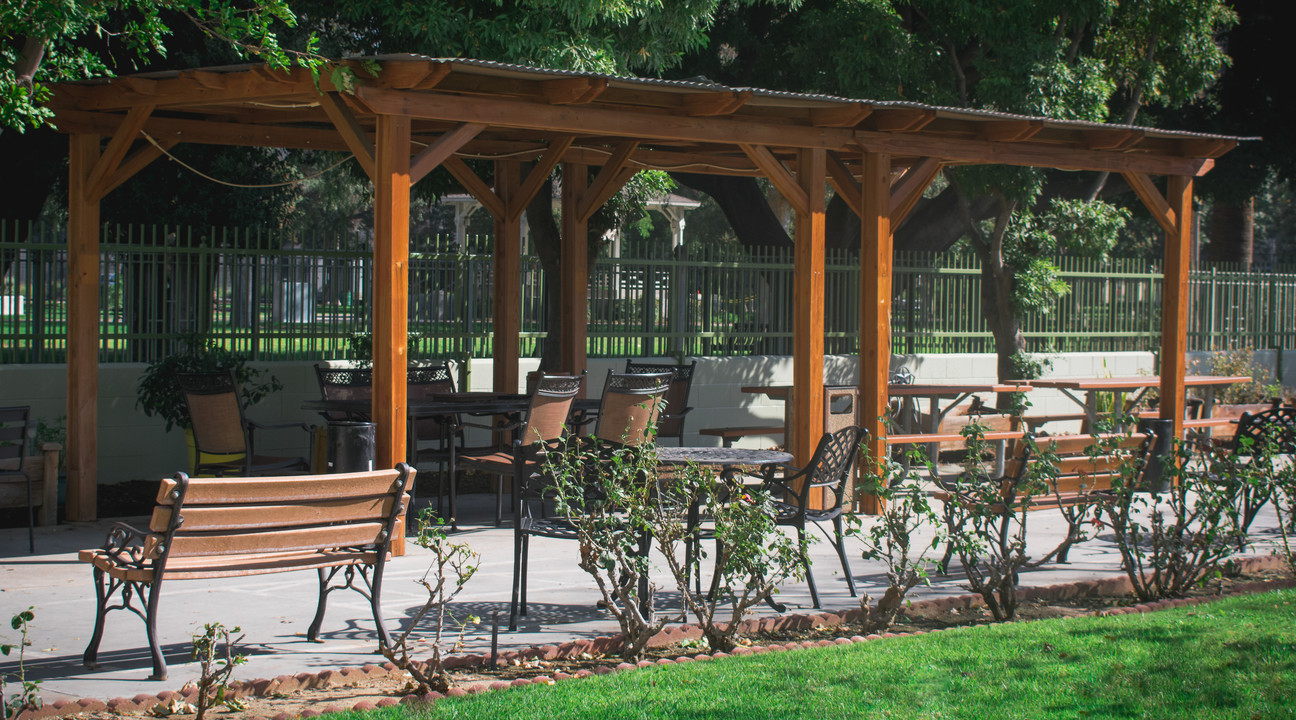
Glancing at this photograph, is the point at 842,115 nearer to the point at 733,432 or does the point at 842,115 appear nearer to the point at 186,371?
the point at 733,432

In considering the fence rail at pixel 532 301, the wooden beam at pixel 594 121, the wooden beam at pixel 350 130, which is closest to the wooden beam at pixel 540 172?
the fence rail at pixel 532 301

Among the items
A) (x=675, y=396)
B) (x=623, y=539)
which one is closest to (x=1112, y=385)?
(x=675, y=396)

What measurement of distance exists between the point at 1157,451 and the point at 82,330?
26.0ft

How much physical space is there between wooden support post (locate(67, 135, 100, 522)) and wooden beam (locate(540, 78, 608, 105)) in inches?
137

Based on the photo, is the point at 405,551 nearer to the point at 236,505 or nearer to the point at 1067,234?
the point at 236,505

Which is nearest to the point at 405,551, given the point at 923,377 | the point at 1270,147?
the point at 923,377

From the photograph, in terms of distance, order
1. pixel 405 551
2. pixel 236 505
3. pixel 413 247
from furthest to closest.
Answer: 1. pixel 413 247
2. pixel 405 551
3. pixel 236 505

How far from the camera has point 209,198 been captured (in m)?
15.3

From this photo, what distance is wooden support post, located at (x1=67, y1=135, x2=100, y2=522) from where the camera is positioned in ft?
31.1

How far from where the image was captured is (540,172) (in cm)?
1170

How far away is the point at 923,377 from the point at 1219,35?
33.5 feet

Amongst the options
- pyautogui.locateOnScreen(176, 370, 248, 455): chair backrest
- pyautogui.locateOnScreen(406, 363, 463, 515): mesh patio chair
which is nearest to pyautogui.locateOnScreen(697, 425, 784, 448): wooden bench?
pyautogui.locateOnScreen(406, 363, 463, 515): mesh patio chair

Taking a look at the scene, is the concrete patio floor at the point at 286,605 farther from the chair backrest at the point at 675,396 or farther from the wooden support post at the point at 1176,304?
the wooden support post at the point at 1176,304

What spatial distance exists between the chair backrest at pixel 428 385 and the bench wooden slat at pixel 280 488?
17.5 feet
